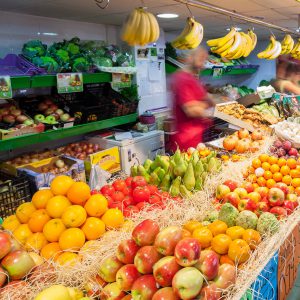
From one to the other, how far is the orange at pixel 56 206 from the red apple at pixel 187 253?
0.84 meters

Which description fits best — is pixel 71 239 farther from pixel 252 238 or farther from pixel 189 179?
pixel 189 179

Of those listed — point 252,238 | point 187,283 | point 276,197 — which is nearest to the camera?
point 187,283

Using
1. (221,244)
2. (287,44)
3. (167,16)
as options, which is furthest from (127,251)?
(287,44)

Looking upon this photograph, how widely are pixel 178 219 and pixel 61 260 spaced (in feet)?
2.37

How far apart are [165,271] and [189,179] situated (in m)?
1.32

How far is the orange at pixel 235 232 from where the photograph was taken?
1822 millimetres

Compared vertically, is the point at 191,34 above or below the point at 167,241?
above

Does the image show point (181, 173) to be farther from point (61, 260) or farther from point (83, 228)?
point (61, 260)

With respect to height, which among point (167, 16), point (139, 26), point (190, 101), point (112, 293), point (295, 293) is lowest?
point (295, 293)

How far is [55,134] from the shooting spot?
4.09m

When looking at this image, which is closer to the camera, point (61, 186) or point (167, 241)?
point (167, 241)

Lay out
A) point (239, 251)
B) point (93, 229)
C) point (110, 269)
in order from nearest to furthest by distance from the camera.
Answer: point (110, 269)
point (239, 251)
point (93, 229)

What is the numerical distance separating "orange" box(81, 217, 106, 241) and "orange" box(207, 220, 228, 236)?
0.60 m

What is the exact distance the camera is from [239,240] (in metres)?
1.73
